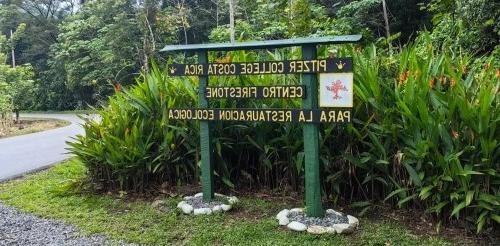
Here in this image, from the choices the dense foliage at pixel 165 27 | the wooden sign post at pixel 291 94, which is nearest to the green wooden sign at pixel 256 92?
the wooden sign post at pixel 291 94

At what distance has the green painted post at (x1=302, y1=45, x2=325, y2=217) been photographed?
4.31 metres

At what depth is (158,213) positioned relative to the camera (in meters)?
4.96

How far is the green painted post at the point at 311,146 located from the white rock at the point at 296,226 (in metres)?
0.19

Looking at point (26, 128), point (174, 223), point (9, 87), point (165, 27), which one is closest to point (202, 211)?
point (174, 223)

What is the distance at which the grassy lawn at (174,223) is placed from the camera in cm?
405

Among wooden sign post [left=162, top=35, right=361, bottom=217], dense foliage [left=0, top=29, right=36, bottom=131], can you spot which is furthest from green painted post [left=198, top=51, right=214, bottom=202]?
dense foliage [left=0, top=29, right=36, bottom=131]

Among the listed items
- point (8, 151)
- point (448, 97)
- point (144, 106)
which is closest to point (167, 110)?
point (144, 106)

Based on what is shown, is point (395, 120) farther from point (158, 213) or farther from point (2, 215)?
point (2, 215)

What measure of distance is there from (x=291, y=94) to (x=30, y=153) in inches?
306

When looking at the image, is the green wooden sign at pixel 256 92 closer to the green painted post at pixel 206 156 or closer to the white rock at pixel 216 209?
the green painted post at pixel 206 156

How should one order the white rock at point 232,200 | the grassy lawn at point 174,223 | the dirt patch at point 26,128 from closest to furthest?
the grassy lawn at point 174,223
the white rock at point 232,200
the dirt patch at point 26,128

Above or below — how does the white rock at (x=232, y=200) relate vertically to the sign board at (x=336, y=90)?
below

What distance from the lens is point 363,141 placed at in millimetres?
4578

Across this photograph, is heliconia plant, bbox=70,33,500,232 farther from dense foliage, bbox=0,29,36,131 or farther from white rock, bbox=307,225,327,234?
dense foliage, bbox=0,29,36,131
